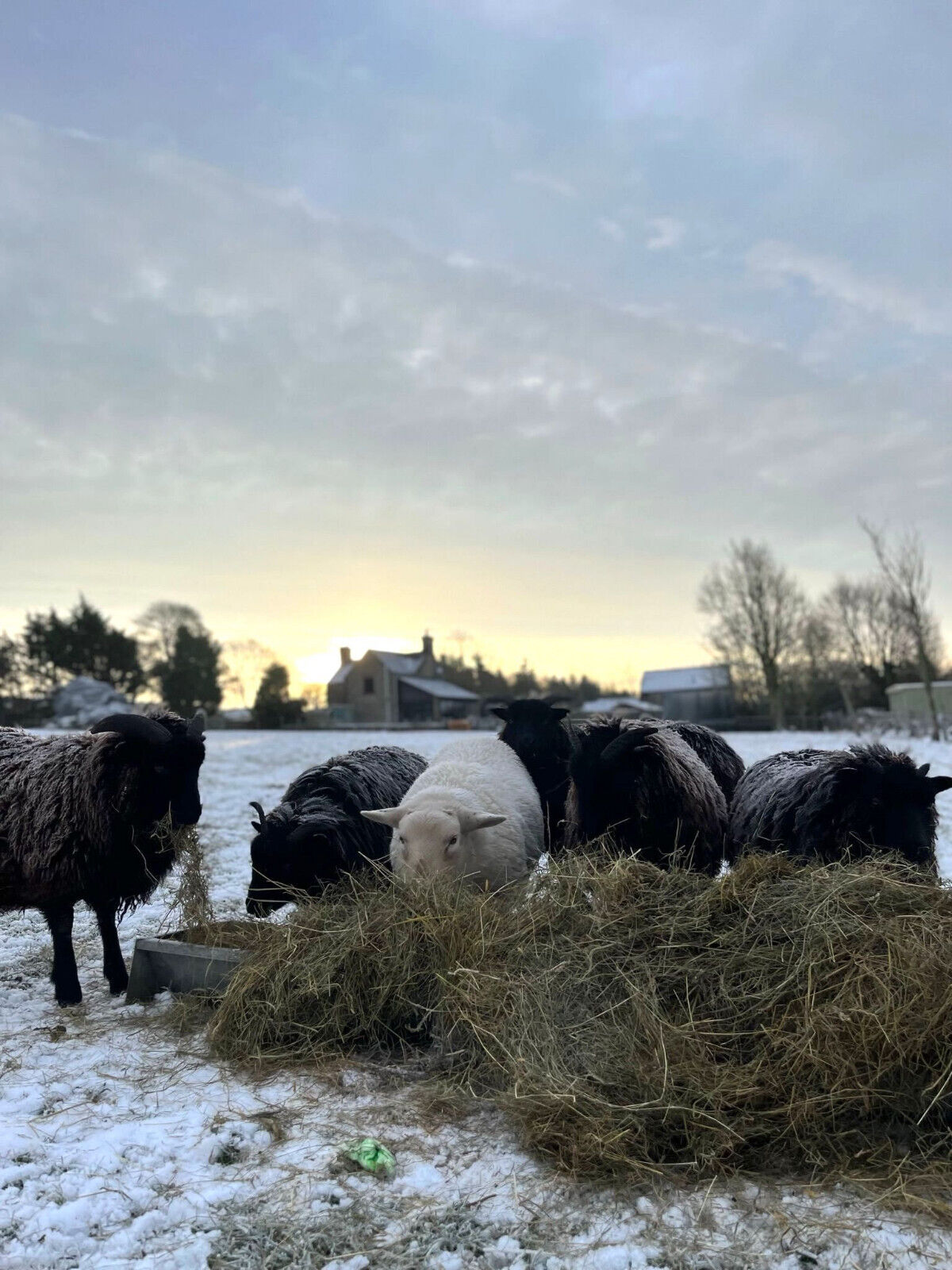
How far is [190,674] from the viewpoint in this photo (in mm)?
52219

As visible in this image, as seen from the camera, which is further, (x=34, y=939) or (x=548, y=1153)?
(x=34, y=939)

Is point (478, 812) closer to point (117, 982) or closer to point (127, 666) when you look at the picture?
point (117, 982)

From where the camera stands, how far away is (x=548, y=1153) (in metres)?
3.33

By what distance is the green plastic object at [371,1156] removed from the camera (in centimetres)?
329

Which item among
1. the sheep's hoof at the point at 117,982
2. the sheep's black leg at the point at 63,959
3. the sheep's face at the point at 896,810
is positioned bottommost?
the sheep's hoof at the point at 117,982

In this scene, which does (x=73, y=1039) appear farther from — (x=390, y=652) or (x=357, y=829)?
(x=390, y=652)

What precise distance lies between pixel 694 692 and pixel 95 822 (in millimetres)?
56981

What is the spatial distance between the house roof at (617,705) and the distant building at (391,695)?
1021 centimetres

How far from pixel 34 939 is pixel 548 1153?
17.1 feet

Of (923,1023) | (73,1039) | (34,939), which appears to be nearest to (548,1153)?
(923,1023)

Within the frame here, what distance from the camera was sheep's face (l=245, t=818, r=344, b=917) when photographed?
612 centimetres

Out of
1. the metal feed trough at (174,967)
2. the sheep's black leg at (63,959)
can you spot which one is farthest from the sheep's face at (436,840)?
the sheep's black leg at (63,959)

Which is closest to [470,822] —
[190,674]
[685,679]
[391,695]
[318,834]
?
[318,834]

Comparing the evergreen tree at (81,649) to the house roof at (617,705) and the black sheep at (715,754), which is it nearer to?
the house roof at (617,705)
